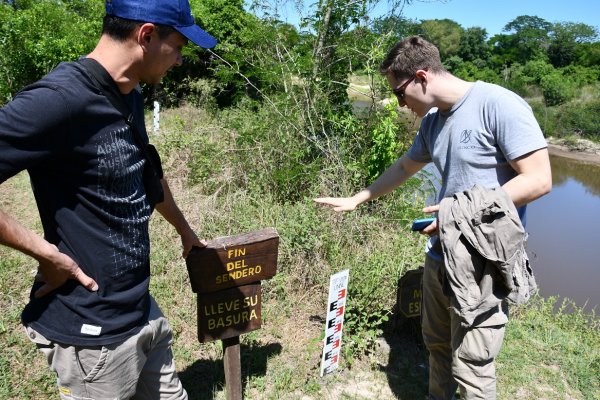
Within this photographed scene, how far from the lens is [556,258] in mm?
7863

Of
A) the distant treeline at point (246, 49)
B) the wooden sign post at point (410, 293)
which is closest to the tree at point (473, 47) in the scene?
the distant treeline at point (246, 49)

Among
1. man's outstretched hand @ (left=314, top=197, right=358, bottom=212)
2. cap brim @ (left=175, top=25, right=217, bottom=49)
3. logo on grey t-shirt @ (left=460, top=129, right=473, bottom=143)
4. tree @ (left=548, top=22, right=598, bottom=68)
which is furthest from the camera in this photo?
tree @ (left=548, top=22, right=598, bottom=68)

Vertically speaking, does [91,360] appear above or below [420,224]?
below

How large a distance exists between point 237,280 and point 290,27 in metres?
4.07

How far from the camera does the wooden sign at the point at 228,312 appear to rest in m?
2.35

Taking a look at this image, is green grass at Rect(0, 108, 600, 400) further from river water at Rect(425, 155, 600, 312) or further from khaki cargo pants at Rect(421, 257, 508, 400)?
river water at Rect(425, 155, 600, 312)

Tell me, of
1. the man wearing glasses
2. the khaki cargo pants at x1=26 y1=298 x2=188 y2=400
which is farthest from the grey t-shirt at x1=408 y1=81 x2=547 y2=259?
the khaki cargo pants at x1=26 y1=298 x2=188 y2=400

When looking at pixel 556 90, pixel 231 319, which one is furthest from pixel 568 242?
pixel 556 90

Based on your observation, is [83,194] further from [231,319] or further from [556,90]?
[556,90]

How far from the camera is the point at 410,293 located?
3.20m

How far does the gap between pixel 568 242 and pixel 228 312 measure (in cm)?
845

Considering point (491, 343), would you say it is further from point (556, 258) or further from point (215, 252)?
point (556, 258)

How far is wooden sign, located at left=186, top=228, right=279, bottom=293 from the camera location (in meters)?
2.23

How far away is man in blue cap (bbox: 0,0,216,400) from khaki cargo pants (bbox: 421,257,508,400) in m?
1.40
